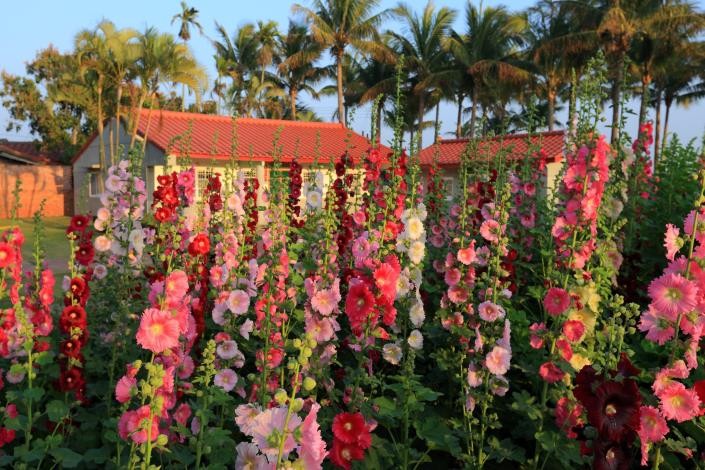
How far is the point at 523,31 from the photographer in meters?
33.8

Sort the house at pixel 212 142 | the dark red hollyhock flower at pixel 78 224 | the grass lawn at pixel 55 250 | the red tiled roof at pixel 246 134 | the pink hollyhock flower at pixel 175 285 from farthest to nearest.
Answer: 1. the red tiled roof at pixel 246 134
2. the house at pixel 212 142
3. the grass lawn at pixel 55 250
4. the dark red hollyhock flower at pixel 78 224
5. the pink hollyhock flower at pixel 175 285

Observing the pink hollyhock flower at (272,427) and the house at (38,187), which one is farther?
the house at (38,187)

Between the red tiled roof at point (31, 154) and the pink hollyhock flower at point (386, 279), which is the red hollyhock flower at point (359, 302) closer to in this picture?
the pink hollyhock flower at point (386, 279)

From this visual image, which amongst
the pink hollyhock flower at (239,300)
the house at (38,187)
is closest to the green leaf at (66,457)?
the pink hollyhock flower at (239,300)

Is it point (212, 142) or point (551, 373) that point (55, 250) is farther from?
point (551, 373)

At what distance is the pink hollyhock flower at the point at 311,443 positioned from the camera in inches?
62.6

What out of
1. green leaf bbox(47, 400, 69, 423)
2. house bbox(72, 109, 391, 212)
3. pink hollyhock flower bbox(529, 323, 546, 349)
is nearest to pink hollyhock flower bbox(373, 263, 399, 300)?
pink hollyhock flower bbox(529, 323, 546, 349)

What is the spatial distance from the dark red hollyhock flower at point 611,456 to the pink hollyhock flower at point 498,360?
921 millimetres

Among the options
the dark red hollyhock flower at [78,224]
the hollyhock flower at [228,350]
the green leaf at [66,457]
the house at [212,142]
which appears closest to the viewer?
the green leaf at [66,457]

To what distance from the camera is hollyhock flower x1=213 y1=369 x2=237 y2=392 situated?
2.93 m

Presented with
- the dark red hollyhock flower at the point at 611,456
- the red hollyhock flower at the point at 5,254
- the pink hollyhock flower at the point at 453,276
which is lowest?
the dark red hollyhock flower at the point at 611,456

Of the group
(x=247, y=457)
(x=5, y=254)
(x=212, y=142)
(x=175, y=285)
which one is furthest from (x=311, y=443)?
(x=212, y=142)

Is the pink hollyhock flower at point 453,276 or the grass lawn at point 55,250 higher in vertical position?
the pink hollyhock flower at point 453,276

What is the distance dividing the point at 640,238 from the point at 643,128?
5.88ft
